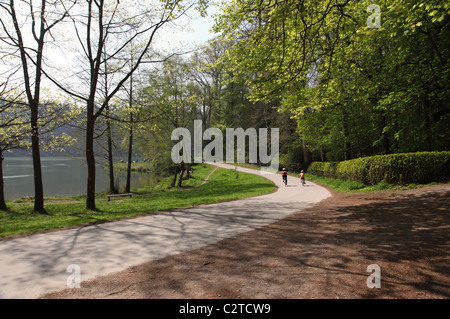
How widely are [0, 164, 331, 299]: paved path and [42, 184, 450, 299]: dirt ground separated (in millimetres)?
407

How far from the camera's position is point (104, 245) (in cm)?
541

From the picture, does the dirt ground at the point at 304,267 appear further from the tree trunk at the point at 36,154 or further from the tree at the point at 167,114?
the tree at the point at 167,114

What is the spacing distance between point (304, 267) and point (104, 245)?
422 centimetres

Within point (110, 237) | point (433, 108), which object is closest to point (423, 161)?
point (433, 108)

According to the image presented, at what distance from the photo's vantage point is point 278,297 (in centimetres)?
299

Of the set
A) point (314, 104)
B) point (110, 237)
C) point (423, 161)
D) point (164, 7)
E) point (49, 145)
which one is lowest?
point (110, 237)

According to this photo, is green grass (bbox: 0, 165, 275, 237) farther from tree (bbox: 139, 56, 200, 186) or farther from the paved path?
tree (bbox: 139, 56, 200, 186)

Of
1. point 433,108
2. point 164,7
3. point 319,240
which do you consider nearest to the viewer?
point 319,240

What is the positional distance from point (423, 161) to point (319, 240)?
35.4 ft

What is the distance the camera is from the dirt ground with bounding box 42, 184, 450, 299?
3.11 metres

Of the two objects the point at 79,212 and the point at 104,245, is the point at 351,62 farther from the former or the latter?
the point at 79,212

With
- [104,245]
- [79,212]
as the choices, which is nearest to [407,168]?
[104,245]

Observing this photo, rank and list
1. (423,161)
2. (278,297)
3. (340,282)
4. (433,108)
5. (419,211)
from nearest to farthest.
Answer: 1. (278,297)
2. (340,282)
3. (419,211)
4. (423,161)
5. (433,108)
